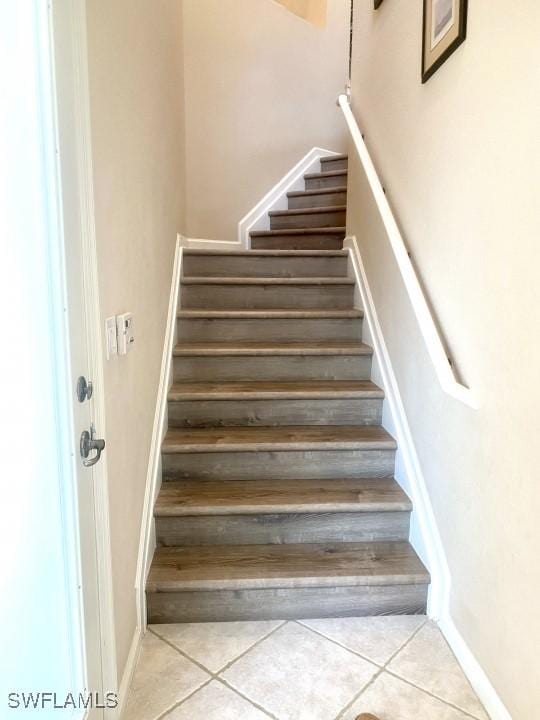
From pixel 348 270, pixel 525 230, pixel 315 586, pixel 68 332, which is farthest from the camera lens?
pixel 348 270

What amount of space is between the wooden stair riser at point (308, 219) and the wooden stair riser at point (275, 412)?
1.85m

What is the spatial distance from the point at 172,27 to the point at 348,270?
1.59 metres

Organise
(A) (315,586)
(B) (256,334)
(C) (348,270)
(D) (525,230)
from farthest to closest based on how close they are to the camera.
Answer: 1. (C) (348,270)
2. (B) (256,334)
3. (A) (315,586)
4. (D) (525,230)

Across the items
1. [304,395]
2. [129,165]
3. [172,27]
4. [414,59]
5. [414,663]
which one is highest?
[172,27]

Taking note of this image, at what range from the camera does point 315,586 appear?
1.65 m

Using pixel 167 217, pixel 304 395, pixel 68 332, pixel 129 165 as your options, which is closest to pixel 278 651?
pixel 304 395

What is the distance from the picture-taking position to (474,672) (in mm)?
1393

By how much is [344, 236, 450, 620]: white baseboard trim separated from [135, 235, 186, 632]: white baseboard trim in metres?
1.00

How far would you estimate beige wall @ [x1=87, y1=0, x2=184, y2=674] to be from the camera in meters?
1.19

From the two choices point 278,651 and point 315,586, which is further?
point 315,586

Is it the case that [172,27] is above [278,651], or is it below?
above

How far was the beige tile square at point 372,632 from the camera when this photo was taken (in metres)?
1.53

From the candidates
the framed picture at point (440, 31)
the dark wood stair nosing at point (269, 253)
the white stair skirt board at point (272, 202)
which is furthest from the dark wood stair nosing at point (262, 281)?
the framed picture at point (440, 31)

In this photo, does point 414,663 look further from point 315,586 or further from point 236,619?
point 236,619
